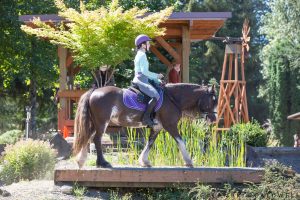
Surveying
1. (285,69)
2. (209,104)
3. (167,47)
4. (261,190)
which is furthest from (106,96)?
(285,69)

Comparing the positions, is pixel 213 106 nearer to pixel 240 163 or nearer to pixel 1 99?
pixel 240 163

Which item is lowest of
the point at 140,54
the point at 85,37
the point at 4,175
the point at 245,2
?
the point at 4,175

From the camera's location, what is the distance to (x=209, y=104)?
28.6 feet

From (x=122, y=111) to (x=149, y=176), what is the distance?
42.5 inches

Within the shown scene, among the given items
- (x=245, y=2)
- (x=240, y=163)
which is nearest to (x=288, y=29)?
(x=245, y=2)

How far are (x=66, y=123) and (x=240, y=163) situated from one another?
699 cm

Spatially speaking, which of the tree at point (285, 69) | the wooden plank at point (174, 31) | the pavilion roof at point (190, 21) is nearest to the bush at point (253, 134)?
the pavilion roof at point (190, 21)

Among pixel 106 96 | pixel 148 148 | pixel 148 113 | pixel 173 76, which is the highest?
pixel 173 76

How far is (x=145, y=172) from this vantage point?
855cm

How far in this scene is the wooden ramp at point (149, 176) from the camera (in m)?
8.52

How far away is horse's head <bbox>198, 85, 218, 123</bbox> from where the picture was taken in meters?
8.73

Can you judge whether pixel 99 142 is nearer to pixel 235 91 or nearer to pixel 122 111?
pixel 122 111

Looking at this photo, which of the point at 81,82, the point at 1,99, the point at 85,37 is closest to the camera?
the point at 85,37

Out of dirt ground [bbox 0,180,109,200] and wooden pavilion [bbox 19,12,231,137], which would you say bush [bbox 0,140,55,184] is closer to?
dirt ground [bbox 0,180,109,200]
